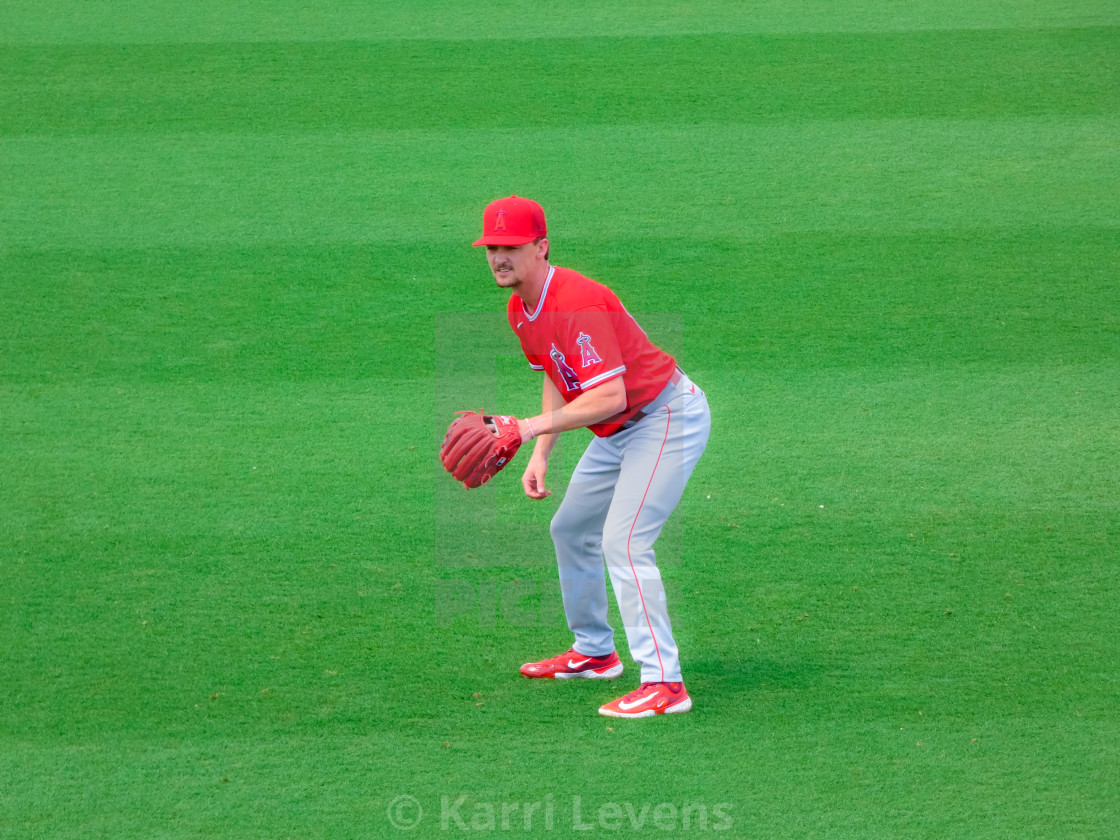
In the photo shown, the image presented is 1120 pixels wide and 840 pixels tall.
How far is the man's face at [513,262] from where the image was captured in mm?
3895

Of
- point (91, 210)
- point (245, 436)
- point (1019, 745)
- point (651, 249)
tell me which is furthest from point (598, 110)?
point (1019, 745)

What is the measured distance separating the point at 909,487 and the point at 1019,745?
189 cm

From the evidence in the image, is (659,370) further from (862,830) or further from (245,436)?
(245,436)

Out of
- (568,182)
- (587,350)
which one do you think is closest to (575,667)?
(587,350)

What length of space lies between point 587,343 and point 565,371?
221mm

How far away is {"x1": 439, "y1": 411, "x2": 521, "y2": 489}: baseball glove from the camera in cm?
392

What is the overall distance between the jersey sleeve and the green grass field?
3.95 ft

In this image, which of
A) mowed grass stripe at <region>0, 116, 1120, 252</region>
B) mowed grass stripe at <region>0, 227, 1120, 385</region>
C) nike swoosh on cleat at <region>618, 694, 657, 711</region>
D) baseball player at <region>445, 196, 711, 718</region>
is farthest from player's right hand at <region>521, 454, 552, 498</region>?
mowed grass stripe at <region>0, 116, 1120, 252</region>

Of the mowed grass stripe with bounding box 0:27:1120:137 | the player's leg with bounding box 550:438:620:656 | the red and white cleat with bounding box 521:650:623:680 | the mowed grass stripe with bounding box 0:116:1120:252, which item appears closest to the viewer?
the player's leg with bounding box 550:438:620:656

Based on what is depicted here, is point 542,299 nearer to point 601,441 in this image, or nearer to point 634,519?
point 601,441

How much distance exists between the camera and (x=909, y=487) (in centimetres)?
565

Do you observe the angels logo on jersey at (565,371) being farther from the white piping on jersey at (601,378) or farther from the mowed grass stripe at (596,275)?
the mowed grass stripe at (596,275)

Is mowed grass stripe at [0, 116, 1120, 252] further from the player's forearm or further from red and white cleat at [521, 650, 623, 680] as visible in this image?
the player's forearm

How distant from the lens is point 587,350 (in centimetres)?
387
